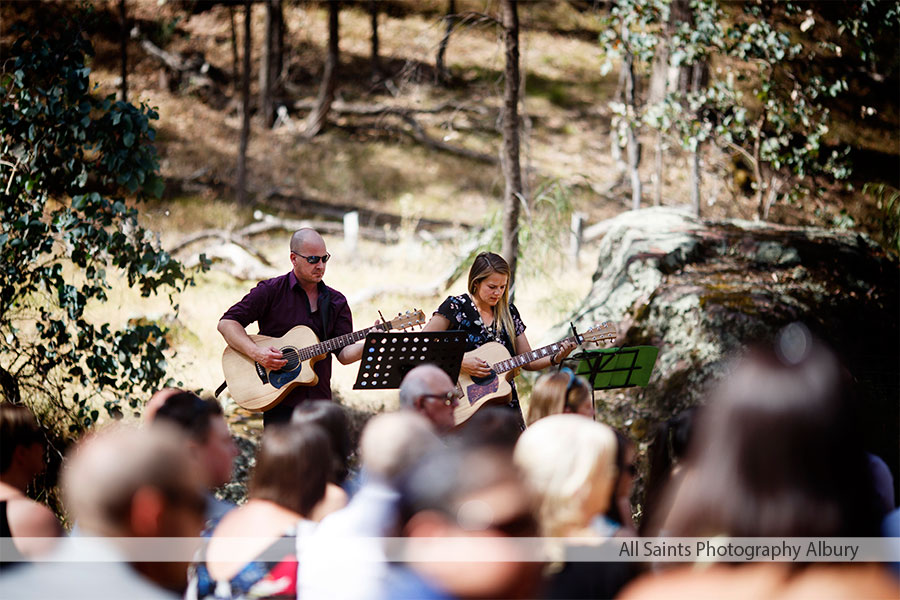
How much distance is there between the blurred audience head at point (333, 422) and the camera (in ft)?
9.70

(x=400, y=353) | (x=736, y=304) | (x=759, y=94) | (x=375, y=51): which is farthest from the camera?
(x=375, y=51)

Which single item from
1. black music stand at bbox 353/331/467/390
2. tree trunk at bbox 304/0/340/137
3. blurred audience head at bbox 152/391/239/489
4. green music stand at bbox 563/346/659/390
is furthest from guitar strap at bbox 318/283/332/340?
tree trunk at bbox 304/0/340/137

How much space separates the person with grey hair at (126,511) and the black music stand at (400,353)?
1.98 metres

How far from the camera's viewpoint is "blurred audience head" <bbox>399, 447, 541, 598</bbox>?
82.6 inches

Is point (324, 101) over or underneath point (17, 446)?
underneath

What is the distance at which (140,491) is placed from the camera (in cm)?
222

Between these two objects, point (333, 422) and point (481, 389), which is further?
point (481, 389)

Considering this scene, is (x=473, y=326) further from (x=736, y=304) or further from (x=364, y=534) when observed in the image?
(x=736, y=304)

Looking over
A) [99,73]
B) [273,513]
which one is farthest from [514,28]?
[99,73]

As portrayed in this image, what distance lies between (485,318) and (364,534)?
2.39 meters

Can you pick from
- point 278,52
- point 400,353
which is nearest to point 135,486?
point 400,353

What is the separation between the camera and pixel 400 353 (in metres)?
4.41

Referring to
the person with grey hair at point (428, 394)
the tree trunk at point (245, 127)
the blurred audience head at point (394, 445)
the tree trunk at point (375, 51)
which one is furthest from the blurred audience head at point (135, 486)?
the tree trunk at point (375, 51)

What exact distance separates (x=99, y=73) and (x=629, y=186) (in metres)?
12.9
